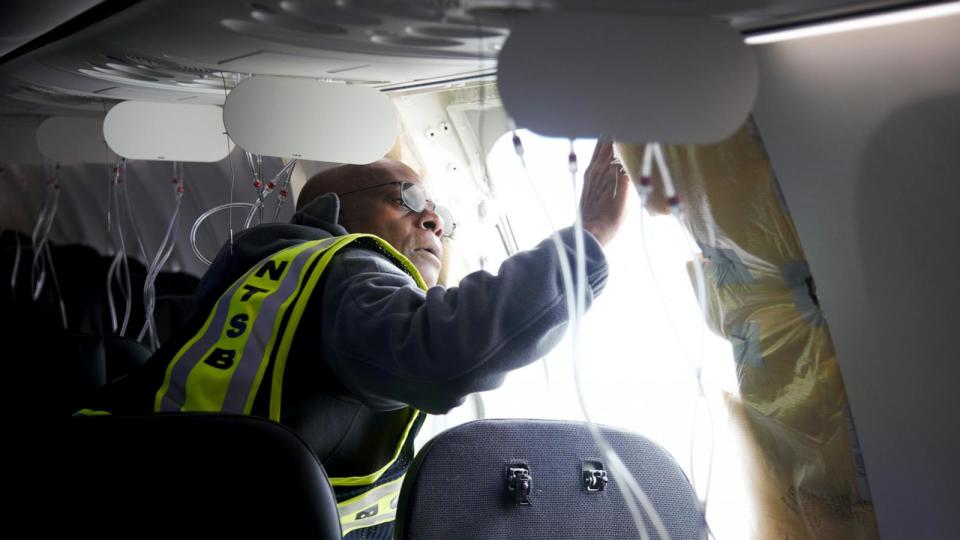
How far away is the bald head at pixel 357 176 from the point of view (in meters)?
3.33

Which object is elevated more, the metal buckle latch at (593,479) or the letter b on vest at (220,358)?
the letter b on vest at (220,358)

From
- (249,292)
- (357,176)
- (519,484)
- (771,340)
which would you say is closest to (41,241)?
(357,176)

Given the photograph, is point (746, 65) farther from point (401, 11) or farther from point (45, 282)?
point (45, 282)

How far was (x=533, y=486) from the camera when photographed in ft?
7.62

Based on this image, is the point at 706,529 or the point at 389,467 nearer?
the point at 706,529

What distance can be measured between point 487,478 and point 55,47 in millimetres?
2040

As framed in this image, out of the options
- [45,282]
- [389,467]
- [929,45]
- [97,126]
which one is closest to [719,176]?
[929,45]

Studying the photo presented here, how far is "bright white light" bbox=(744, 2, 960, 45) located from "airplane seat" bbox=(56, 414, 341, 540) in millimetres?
1022

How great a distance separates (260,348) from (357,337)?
0.31 m

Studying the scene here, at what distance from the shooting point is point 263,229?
9.56 ft

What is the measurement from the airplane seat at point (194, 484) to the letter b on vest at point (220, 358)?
33.8 inches

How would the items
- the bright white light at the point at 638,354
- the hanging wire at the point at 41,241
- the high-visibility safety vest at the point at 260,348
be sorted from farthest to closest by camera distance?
the hanging wire at the point at 41,241 → the bright white light at the point at 638,354 → the high-visibility safety vest at the point at 260,348

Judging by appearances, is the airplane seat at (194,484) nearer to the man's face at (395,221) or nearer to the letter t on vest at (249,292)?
the letter t on vest at (249,292)

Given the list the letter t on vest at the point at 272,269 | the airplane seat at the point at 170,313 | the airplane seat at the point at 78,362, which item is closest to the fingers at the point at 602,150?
the letter t on vest at the point at 272,269
